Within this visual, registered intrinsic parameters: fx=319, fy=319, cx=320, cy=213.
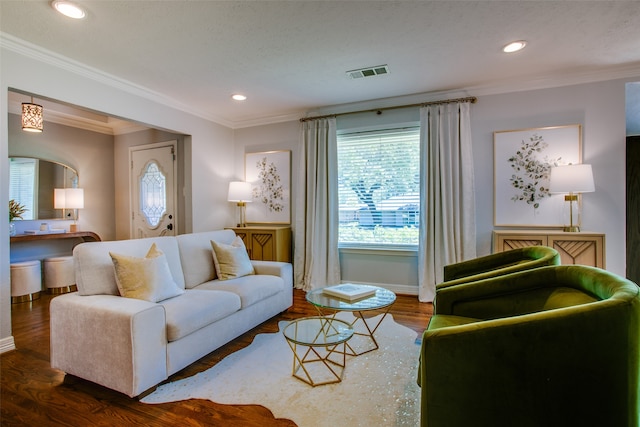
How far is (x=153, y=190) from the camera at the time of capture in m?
4.98

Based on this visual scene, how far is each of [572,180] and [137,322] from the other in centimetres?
383

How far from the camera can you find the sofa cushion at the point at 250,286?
2799 mm

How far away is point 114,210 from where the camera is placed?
5.47 meters

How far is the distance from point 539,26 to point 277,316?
345 centimetres

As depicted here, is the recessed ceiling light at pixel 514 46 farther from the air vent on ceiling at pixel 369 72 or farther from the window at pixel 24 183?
the window at pixel 24 183

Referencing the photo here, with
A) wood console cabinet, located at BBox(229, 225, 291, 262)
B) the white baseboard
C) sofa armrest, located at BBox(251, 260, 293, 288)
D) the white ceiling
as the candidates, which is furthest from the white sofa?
the white ceiling

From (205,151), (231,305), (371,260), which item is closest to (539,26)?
(371,260)

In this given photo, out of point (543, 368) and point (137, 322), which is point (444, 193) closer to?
point (543, 368)

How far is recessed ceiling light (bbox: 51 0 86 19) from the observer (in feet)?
7.04

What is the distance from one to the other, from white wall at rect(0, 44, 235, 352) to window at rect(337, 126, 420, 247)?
1.88m

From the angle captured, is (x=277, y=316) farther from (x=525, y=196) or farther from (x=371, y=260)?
(x=525, y=196)

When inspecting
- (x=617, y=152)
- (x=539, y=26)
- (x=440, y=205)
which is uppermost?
(x=539, y=26)

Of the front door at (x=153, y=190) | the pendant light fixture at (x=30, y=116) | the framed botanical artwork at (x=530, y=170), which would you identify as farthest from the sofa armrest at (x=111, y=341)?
the framed botanical artwork at (x=530, y=170)

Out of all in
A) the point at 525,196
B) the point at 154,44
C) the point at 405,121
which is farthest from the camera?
the point at 405,121
